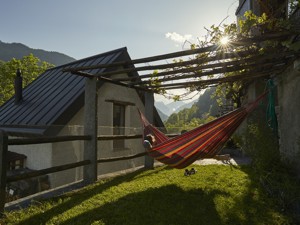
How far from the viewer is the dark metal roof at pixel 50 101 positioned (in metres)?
6.70

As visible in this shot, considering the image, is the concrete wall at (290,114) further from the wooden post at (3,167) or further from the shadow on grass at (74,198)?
the wooden post at (3,167)

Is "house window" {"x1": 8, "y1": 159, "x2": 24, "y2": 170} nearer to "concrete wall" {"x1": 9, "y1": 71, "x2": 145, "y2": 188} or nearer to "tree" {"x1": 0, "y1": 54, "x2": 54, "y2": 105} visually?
"concrete wall" {"x1": 9, "y1": 71, "x2": 145, "y2": 188}

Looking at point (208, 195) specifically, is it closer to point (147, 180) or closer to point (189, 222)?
point (189, 222)

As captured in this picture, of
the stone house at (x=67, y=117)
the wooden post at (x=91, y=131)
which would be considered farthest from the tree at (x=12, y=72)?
the wooden post at (x=91, y=131)

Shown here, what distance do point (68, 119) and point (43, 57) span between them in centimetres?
16026

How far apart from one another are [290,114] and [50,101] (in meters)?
6.86

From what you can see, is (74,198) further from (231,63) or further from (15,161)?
(15,161)

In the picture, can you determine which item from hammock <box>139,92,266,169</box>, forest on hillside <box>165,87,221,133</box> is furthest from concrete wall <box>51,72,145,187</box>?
forest on hillside <box>165,87,221,133</box>

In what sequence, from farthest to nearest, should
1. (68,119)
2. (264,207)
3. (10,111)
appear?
(10,111)
(68,119)
(264,207)

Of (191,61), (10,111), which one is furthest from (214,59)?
(10,111)

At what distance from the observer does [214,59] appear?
3.46 meters

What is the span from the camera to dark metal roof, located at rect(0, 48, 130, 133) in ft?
22.0

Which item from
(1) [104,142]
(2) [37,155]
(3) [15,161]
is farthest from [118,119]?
(3) [15,161]

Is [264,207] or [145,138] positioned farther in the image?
[145,138]
